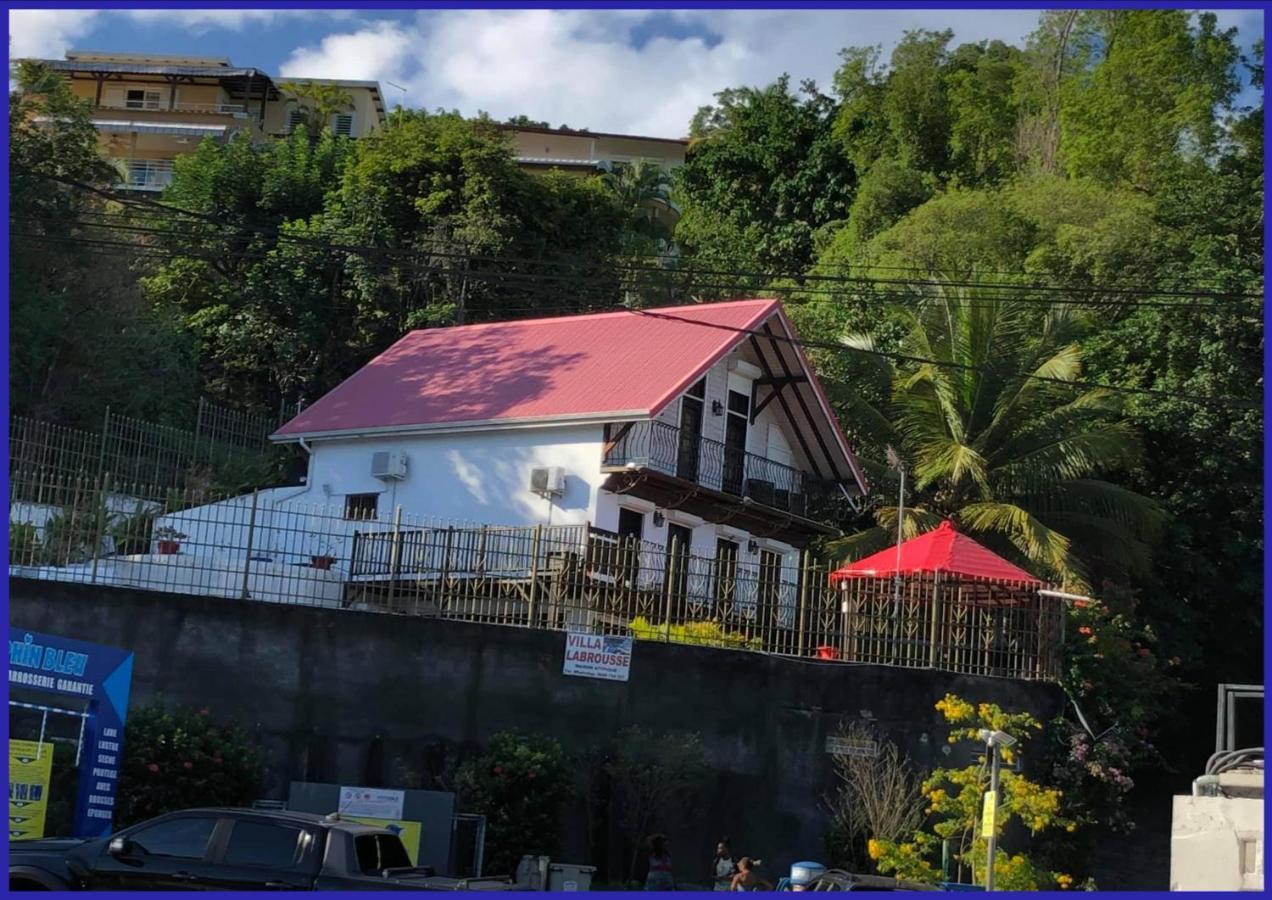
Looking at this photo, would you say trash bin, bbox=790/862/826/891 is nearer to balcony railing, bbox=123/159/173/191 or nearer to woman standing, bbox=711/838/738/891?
woman standing, bbox=711/838/738/891

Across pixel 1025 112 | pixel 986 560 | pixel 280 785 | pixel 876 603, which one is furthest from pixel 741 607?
pixel 1025 112

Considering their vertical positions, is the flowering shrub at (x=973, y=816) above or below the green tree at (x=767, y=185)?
below

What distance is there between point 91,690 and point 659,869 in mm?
6735

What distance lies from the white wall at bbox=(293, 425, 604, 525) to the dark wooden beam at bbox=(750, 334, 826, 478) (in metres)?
4.14

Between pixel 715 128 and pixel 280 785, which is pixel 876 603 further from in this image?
pixel 715 128

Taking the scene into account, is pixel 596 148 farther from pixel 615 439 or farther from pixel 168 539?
pixel 168 539

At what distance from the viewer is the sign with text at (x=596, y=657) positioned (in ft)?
70.2

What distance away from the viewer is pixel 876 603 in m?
24.0

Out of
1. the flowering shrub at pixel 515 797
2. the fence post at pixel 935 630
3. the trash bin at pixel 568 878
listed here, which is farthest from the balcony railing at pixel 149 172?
the trash bin at pixel 568 878

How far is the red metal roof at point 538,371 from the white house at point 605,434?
0.04 m

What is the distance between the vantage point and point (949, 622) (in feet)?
79.0

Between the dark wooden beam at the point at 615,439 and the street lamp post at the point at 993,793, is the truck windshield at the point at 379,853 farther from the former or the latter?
the dark wooden beam at the point at 615,439

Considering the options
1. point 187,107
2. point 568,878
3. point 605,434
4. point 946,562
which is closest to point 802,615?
point 946,562

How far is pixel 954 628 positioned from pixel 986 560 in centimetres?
246
